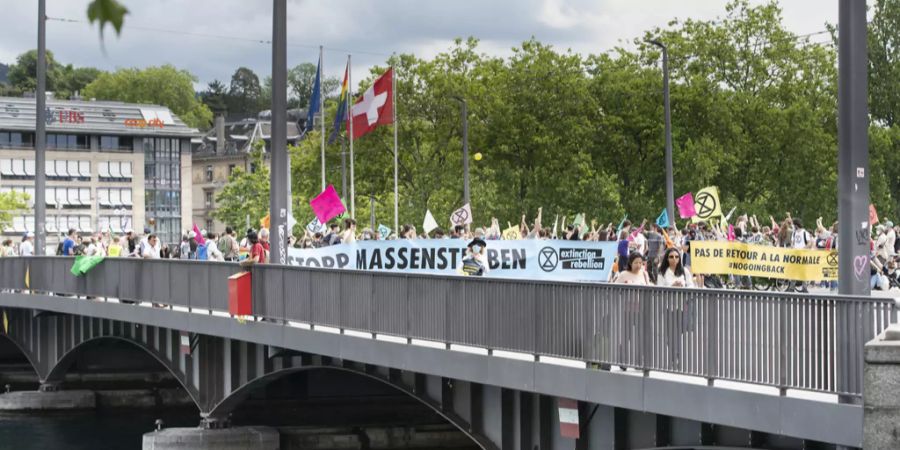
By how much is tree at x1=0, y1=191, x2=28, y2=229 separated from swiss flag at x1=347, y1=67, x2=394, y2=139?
9517 cm

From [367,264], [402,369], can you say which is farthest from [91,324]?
[402,369]

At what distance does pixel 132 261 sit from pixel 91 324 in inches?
260

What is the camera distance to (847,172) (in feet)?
43.1

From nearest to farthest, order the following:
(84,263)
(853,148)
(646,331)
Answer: (853,148), (646,331), (84,263)

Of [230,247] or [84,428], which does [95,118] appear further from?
[230,247]

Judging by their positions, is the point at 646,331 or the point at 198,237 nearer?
the point at 646,331

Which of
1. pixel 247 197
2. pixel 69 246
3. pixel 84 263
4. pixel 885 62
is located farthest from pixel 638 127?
pixel 247 197

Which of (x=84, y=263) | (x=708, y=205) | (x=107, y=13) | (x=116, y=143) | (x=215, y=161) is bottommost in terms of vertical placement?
(x=84, y=263)

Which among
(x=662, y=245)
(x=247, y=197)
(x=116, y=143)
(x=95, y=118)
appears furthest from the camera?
(x=116, y=143)

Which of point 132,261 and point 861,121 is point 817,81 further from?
point 861,121

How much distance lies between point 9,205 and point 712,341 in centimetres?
12304

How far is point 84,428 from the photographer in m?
39.7

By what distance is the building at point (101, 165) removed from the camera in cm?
14062

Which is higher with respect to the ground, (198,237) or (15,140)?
(15,140)
